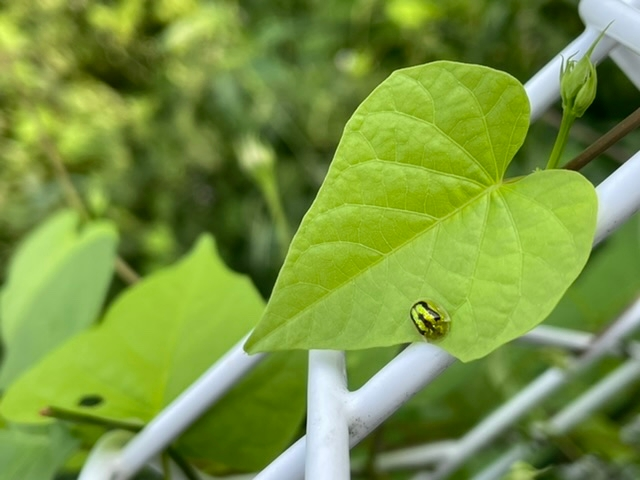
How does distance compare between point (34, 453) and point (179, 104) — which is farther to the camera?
point (179, 104)

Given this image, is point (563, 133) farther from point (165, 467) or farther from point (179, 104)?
point (179, 104)

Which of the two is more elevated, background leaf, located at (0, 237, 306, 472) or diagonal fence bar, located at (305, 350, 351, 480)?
diagonal fence bar, located at (305, 350, 351, 480)

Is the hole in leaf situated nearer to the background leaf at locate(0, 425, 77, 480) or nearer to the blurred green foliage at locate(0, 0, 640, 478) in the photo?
the background leaf at locate(0, 425, 77, 480)

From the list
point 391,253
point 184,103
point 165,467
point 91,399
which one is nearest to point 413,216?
point 391,253

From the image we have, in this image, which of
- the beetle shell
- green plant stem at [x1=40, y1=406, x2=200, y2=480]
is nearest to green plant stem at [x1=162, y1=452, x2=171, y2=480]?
green plant stem at [x1=40, y1=406, x2=200, y2=480]

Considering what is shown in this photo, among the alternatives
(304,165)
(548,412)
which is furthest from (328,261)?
(304,165)
